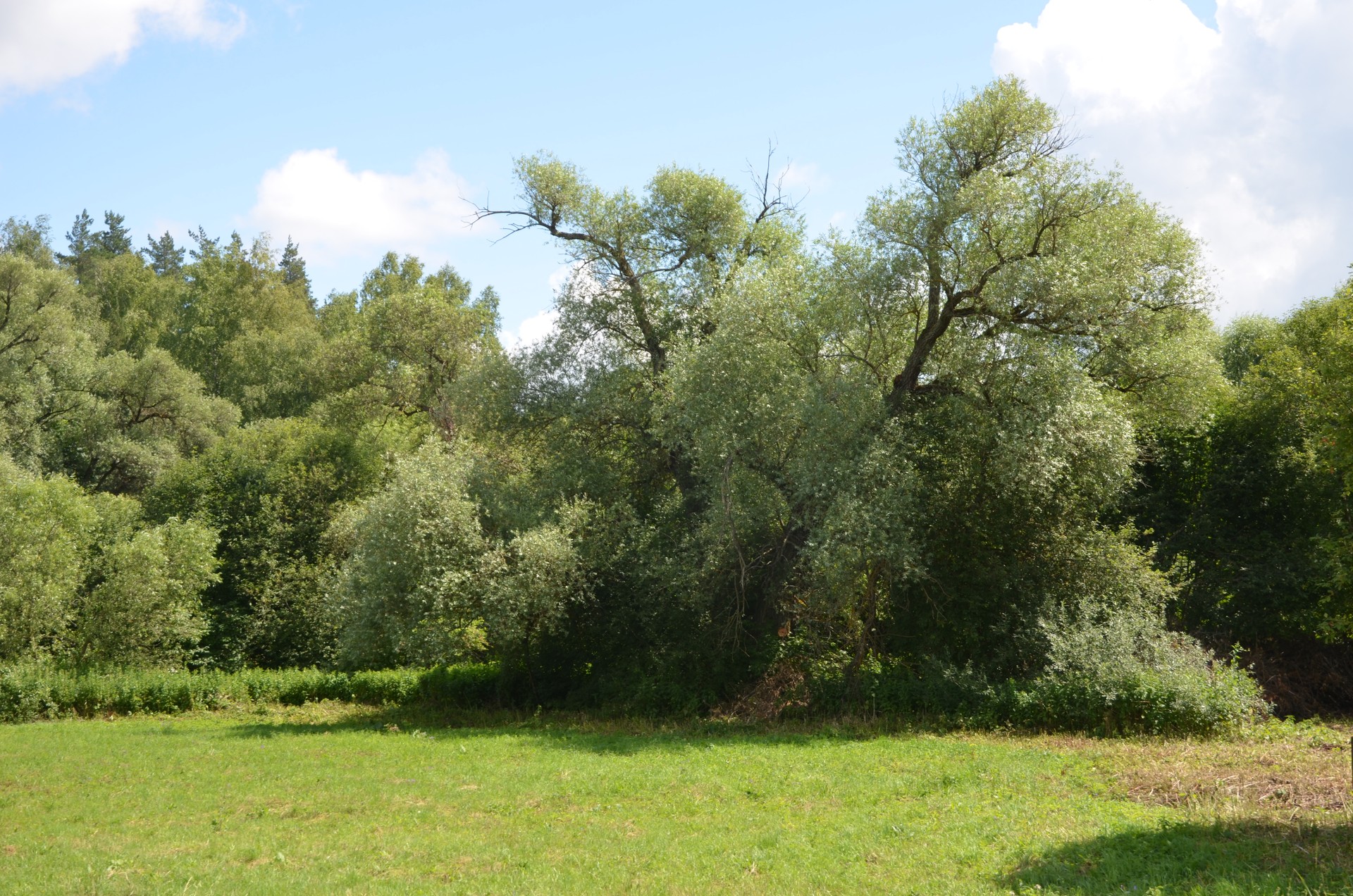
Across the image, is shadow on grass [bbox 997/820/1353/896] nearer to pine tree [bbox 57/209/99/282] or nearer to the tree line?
the tree line

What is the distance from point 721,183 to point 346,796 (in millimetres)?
21386

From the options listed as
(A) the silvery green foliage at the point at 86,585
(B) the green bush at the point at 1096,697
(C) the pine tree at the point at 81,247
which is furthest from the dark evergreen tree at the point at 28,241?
(B) the green bush at the point at 1096,697

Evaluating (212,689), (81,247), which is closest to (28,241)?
(81,247)

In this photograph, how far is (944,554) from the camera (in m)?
23.4

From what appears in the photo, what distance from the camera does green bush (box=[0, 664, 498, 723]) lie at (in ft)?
94.2

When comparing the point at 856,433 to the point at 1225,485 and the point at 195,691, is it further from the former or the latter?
the point at 195,691

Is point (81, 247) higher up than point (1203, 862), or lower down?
higher up

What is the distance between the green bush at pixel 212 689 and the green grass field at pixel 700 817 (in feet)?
26.6

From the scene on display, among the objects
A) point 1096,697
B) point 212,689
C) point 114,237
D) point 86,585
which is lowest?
point 212,689

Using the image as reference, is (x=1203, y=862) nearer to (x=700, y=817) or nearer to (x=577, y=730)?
(x=700, y=817)

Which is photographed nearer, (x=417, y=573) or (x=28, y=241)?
(x=417, y=573)

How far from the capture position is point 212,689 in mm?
30453

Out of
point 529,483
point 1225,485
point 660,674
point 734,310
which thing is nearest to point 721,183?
point 734,310

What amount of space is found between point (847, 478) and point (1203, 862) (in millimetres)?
12100
